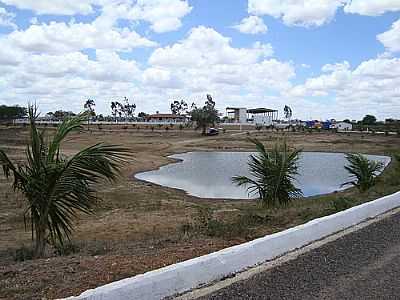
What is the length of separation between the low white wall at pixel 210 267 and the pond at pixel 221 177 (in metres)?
17.2

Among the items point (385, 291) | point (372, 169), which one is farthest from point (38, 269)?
point (372, 169)

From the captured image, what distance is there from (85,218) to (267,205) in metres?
5.98

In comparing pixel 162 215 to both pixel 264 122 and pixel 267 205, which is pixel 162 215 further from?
pixel 264 122

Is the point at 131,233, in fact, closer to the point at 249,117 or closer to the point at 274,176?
the point at 274,176

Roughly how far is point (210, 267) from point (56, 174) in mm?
3255

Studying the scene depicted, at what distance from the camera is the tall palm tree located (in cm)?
821

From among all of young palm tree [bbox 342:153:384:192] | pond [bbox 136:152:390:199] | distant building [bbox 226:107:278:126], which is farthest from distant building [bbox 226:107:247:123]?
young palm tree [bbox 342:153:384:192]

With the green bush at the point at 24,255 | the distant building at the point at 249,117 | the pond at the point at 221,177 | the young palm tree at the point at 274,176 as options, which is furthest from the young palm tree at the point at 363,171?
the distant building at the point at 249,117

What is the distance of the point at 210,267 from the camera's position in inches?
243

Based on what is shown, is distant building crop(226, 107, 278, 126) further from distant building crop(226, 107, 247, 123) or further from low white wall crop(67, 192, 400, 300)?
low white wall crop(67, 192, 400, 300)

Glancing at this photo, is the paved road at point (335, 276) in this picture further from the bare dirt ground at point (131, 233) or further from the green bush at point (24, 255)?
the green bush at point (24, 255)

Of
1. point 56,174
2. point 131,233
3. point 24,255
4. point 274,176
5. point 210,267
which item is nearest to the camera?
point 210,267

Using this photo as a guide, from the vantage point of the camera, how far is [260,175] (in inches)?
637

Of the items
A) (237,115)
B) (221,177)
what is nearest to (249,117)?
(237,115)
